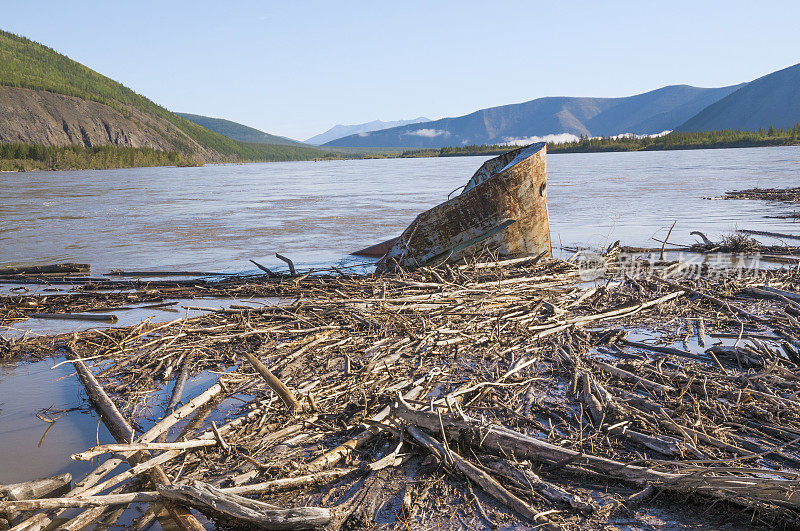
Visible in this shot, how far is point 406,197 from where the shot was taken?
86.9 feet

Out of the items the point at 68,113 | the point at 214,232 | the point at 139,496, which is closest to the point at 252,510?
the point at 139,496

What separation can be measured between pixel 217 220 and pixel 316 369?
15609mm

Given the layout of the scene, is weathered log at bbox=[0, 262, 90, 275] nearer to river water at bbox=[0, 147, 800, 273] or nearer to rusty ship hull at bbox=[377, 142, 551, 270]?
river water at bbox=[0, 147, 800, 273]

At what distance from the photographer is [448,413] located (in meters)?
3.48

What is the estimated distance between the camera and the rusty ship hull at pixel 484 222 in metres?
8.51

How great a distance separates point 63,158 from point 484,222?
383ft

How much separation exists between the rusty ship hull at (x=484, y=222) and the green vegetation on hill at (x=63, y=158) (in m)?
109

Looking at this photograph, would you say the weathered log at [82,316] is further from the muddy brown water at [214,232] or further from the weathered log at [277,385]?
the weathered log at [277,385]

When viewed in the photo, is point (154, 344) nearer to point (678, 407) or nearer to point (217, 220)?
point (678, 407)

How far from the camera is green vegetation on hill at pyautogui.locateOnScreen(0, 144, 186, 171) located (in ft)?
320

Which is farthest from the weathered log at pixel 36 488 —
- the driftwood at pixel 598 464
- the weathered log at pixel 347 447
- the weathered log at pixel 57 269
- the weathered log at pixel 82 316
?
the weathered log at pixel 57 269

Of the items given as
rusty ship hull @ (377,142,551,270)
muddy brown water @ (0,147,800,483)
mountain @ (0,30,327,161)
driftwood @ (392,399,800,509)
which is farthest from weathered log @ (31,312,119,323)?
mountain @ (0,30,327,161)

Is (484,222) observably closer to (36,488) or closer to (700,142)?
(36,488)

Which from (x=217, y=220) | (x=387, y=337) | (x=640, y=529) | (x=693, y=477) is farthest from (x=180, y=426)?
(x=217, y=220)
